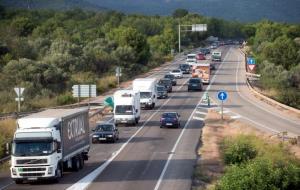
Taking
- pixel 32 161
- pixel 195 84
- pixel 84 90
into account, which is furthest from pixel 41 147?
pixel 195 84

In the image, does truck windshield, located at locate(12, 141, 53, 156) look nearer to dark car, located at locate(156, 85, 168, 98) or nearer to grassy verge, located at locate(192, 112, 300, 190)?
grassy verge, located at locate(192, 112, 300, 190)

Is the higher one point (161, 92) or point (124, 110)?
point (161, 92)

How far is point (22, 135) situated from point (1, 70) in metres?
42.2

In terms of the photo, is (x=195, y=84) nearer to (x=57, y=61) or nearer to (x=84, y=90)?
(x=57, y=61)

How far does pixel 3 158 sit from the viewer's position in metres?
36.3

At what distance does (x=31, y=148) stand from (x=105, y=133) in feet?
50.2

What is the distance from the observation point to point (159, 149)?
41625mm

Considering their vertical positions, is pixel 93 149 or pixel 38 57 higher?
pixel 38 57

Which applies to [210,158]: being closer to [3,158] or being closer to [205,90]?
[3,158]

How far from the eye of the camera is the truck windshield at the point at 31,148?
95.2 feet

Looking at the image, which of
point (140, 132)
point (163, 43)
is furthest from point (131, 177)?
point (163, 43)

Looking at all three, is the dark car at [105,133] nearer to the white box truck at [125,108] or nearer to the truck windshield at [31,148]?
the white box truck at [125,108]

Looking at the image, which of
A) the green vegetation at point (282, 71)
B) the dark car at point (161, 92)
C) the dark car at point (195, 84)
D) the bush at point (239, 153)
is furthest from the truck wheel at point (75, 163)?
the green vegetation at point (282, 71)

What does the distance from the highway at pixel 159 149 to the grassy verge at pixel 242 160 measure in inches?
33.2
